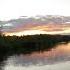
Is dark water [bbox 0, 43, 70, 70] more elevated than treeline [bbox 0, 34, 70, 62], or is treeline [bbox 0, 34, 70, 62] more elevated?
treeline [bbox 0, 34, 70, 62]

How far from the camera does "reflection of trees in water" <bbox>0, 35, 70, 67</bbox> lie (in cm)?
212

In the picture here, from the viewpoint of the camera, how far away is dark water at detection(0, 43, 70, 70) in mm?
2109

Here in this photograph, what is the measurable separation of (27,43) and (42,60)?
0.26 metres

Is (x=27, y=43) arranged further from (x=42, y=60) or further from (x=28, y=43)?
(x=42, y=60)

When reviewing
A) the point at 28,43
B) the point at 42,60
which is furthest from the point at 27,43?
the point at 42,60

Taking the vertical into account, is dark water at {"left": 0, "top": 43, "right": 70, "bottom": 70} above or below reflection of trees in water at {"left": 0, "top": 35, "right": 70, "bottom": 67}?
below

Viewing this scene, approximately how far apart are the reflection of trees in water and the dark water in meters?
0.05

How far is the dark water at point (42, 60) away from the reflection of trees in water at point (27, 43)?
1.9 inches

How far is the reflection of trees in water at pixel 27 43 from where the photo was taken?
212 cm

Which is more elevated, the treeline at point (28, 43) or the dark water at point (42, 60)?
the treeline at point (28, 43)

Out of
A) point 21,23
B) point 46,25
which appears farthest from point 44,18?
point 21,23

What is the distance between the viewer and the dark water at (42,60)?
2.11 meters

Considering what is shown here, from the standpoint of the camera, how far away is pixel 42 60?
2.13m

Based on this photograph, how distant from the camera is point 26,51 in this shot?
213 cm
